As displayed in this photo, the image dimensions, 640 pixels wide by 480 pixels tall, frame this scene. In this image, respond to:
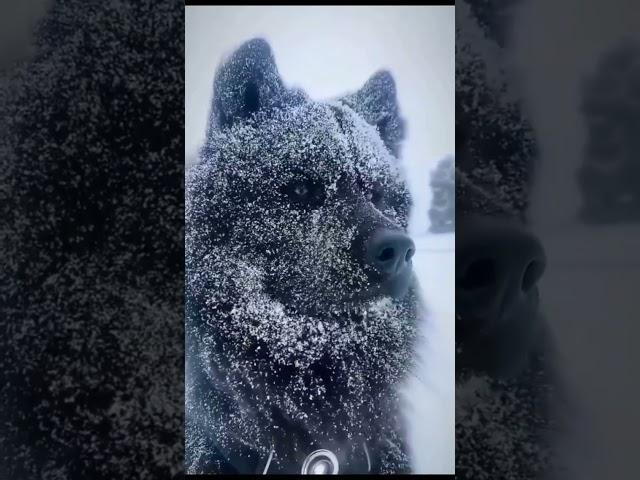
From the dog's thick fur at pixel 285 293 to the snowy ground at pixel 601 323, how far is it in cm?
41

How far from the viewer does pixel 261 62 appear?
1.58 metres

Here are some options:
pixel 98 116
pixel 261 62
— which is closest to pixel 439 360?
pixel 261 62

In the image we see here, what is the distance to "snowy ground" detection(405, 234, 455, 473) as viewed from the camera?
1.57 meters

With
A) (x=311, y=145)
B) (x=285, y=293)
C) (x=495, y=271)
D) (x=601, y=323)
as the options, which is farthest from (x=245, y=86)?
(x=601, y=323)

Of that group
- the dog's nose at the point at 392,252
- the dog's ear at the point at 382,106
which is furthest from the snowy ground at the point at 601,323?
the dog's ear at the point at 382,106

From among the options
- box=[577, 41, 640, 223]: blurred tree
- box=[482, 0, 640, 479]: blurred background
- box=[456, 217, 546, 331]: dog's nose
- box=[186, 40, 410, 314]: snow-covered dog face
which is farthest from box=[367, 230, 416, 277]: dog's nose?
box=[577, 41, 640, 223]: blurred tree

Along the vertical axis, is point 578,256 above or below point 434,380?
above

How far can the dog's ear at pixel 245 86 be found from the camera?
1573 millimetres

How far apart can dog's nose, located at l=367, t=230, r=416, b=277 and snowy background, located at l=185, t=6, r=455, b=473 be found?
0.10 ft

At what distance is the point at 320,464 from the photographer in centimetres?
155

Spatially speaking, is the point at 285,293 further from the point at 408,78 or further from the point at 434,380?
the point at 408,78

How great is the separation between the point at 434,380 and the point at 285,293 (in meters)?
0.46

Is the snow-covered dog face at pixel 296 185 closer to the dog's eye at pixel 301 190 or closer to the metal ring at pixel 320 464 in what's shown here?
the dog's eye at pixel 301 190

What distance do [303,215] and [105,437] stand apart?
771 millimetres
